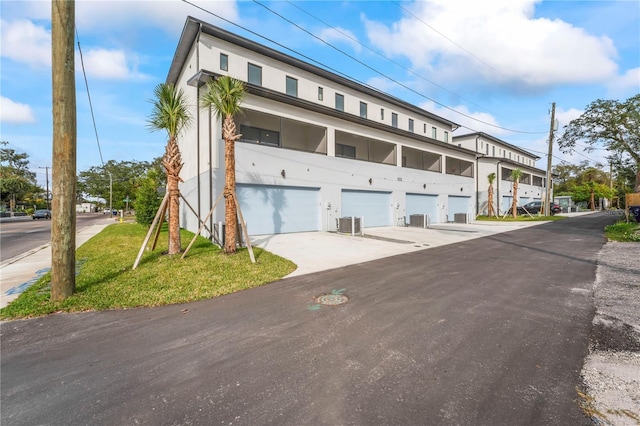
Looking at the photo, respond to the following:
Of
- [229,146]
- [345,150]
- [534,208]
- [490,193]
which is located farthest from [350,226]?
[534,208]

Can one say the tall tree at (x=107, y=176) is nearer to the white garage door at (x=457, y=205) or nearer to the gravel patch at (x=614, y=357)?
the white garage door at (x=457, y=205)

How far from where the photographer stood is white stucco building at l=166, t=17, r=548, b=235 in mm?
14227

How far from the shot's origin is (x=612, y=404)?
2.50m

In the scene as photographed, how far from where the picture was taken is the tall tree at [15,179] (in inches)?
1653

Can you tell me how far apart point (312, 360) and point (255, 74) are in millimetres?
17207

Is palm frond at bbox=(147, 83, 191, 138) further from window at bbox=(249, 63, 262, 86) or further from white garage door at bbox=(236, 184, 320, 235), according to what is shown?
window at bbox=(249, 63, 262, 86)

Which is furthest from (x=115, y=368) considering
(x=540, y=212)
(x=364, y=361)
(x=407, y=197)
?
(x=540, y=212)

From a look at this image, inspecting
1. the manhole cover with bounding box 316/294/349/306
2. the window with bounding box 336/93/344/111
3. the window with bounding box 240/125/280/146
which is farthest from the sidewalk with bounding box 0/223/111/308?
the window with bounding box 336/93/344/111

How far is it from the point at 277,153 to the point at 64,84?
395 inches

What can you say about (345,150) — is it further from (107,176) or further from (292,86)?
(107,176)

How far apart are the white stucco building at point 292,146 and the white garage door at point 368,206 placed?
0.07 m

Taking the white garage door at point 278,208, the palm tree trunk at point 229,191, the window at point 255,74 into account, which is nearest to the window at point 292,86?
the window at point 255,74

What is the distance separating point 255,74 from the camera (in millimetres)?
16688

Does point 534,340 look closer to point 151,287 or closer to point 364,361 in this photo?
point 364,361
